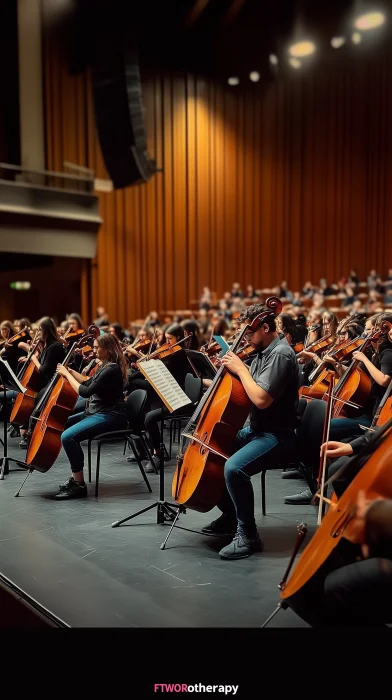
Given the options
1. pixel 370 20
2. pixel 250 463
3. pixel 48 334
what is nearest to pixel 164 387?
pixel 250 463

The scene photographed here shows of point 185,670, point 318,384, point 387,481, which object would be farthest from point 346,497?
point 318,384

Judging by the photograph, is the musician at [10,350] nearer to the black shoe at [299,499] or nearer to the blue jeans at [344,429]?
the black shoe at [299,499]

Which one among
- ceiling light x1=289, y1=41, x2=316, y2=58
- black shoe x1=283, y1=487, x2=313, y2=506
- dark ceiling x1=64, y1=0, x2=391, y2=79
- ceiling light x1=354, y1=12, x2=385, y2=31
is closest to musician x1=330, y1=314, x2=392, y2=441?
black shoe x1=283, y1=487, x2=313, y2=506

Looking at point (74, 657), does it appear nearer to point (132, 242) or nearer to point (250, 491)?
point (250, 491)

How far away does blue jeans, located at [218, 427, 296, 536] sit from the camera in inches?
125

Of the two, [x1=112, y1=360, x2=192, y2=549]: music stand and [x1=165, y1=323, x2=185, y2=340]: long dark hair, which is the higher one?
[x1=165, y1=323, x2=185, y2=340]: long dark hair

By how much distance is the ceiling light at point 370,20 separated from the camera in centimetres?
1366

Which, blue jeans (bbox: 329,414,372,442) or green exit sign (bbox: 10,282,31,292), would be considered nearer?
blue jeans (bbox: 329,414,372,442)

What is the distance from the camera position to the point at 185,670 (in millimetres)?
1923

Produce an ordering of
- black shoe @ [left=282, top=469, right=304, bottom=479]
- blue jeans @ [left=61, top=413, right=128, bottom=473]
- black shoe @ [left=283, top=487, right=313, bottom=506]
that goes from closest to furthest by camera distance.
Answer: black shoe @ [left=283, top=487, right=313, bottom=506]
blue jeans @ [left=61, top=413, right=128, bottom=473]
black shoe @ [left=282, top=469, right=304, bottom=479]

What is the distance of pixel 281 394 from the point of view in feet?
10.6

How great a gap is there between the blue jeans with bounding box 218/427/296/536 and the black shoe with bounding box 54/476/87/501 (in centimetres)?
154

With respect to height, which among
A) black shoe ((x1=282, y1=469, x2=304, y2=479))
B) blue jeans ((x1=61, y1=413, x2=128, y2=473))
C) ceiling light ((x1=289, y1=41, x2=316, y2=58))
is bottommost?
black shoe ((x1=282, y1=469, x2=304, y2=479))

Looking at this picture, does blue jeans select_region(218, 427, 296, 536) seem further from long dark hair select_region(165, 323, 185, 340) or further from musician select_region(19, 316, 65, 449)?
musician select_region(19, 316, 65, 449)
